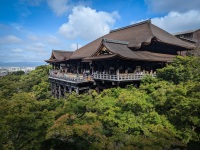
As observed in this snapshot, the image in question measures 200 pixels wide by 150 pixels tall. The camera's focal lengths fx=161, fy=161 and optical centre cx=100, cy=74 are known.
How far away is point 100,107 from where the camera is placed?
1262 cm

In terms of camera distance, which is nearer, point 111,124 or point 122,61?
point 111,124

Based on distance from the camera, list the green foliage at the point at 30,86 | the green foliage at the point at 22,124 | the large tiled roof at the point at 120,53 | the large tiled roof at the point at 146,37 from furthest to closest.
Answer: the green foliage at the point at 30,86, the large tiled roof at the point at 146,37, the large tiled roof at the point at 120,53, the green foliage at the point at 22,124

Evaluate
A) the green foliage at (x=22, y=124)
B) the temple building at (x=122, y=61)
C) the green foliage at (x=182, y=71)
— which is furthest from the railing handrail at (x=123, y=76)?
the green foliage at (x=22, y=124)

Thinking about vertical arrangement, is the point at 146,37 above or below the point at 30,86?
above

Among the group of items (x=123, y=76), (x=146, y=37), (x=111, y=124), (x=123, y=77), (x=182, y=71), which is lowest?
(x=111, y=124)

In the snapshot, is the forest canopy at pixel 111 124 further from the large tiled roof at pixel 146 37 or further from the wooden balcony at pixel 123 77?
the large tiled roof at pixel 146 37

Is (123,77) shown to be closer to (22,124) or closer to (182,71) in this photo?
(182,71)

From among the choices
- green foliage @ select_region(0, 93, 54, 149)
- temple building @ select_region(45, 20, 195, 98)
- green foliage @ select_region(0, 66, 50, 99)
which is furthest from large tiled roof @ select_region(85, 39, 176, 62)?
green foliage @ select_region(0, 66, 50, 99)

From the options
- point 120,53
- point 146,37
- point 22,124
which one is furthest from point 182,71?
point 22,124

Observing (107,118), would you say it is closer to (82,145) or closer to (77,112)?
(82,145)

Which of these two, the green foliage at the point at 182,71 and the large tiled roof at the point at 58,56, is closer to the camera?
the green foliage at the point at 182,71

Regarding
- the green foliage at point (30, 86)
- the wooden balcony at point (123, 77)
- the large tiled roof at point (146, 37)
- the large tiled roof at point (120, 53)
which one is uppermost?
the large tiled roof at point (146, 37)

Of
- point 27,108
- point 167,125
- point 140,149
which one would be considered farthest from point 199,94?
point 27,108

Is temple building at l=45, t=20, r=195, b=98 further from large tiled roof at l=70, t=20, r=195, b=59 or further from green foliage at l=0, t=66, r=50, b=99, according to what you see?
green foliage at l=0, t=66, r=50, b=99
